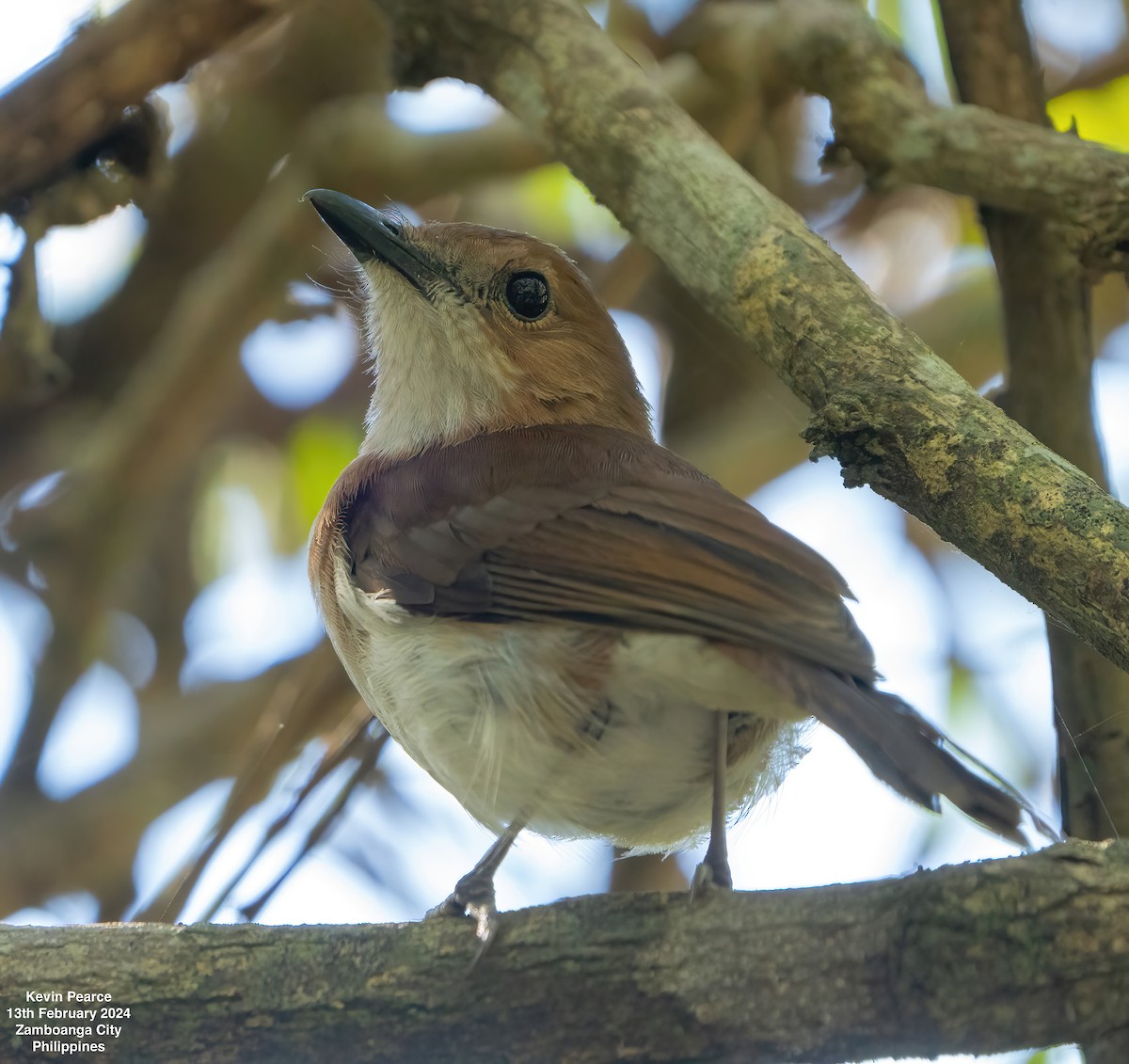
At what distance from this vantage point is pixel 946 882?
7.83 feet

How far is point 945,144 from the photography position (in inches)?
135

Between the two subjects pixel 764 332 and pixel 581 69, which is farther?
pixel 581 69

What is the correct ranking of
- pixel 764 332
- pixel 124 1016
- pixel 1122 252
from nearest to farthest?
pixel 124 1016 < pixel 764 332 < pixel 1122 252

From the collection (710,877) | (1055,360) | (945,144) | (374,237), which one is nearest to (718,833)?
(710,877)

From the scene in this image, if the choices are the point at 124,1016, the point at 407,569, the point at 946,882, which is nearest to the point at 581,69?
the point at 407,569

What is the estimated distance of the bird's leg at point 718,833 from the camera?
2.81 metres

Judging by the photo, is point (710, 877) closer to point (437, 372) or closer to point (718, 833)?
point (718, 833)

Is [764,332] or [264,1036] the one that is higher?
[764,332]

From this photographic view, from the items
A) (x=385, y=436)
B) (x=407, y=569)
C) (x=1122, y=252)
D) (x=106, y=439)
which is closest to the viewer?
(x=1122, y=252)

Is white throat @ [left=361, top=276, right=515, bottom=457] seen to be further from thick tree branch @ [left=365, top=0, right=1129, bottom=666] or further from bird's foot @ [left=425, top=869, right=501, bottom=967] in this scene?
bird's foot @ [left=425, top=869, right=501, bottom=967]

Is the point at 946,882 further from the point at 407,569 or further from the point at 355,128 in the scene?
the point at 355,128

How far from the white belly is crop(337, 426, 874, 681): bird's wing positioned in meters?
0.07

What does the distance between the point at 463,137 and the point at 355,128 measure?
39 centimetres

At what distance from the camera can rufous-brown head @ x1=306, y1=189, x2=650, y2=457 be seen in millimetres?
4219
